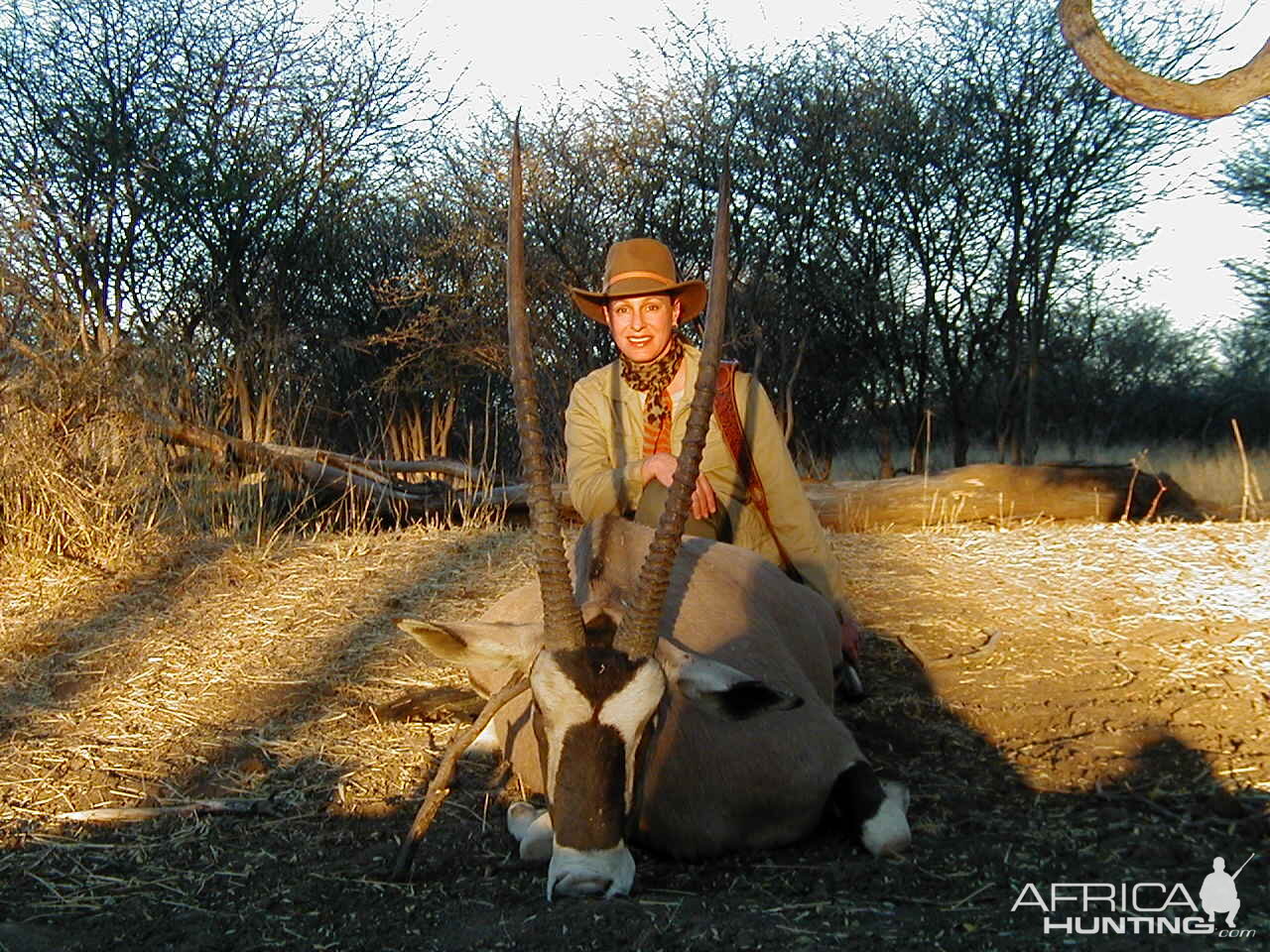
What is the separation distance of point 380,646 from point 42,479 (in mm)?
2350

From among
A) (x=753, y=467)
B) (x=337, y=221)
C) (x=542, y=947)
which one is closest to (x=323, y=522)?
(x=753, y=467)

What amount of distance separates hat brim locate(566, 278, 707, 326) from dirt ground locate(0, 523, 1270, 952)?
172 cm

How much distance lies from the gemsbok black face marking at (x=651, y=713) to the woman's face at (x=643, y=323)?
1100 mm

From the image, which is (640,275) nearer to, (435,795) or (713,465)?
(713,465)

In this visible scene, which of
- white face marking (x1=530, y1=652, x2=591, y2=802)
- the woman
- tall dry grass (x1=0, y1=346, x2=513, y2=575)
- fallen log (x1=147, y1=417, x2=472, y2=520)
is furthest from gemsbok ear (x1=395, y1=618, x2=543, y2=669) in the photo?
fallen log (x1=147, y1=417, x2=472, y2=520)

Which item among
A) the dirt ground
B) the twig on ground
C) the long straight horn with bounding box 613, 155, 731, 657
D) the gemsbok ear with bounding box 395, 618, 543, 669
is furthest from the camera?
the gemsbok ear with bounding box 395, 618, 543, 669

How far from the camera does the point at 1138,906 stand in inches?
126

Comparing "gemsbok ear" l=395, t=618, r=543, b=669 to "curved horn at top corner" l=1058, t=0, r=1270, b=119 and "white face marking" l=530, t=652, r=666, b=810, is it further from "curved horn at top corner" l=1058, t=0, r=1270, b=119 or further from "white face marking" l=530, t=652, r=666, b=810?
"curved horn at top corner" l=1058, t=0, r=1270, b=119

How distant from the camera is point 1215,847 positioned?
3.62 meters

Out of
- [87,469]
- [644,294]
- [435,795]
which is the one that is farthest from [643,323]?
[87,469]

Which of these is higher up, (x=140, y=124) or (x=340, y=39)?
(x=340, y=39)

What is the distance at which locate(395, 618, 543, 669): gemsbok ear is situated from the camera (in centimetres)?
382

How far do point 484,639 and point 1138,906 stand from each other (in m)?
1.91

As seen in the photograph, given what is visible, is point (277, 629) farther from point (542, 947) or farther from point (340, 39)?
point (340, 39)
